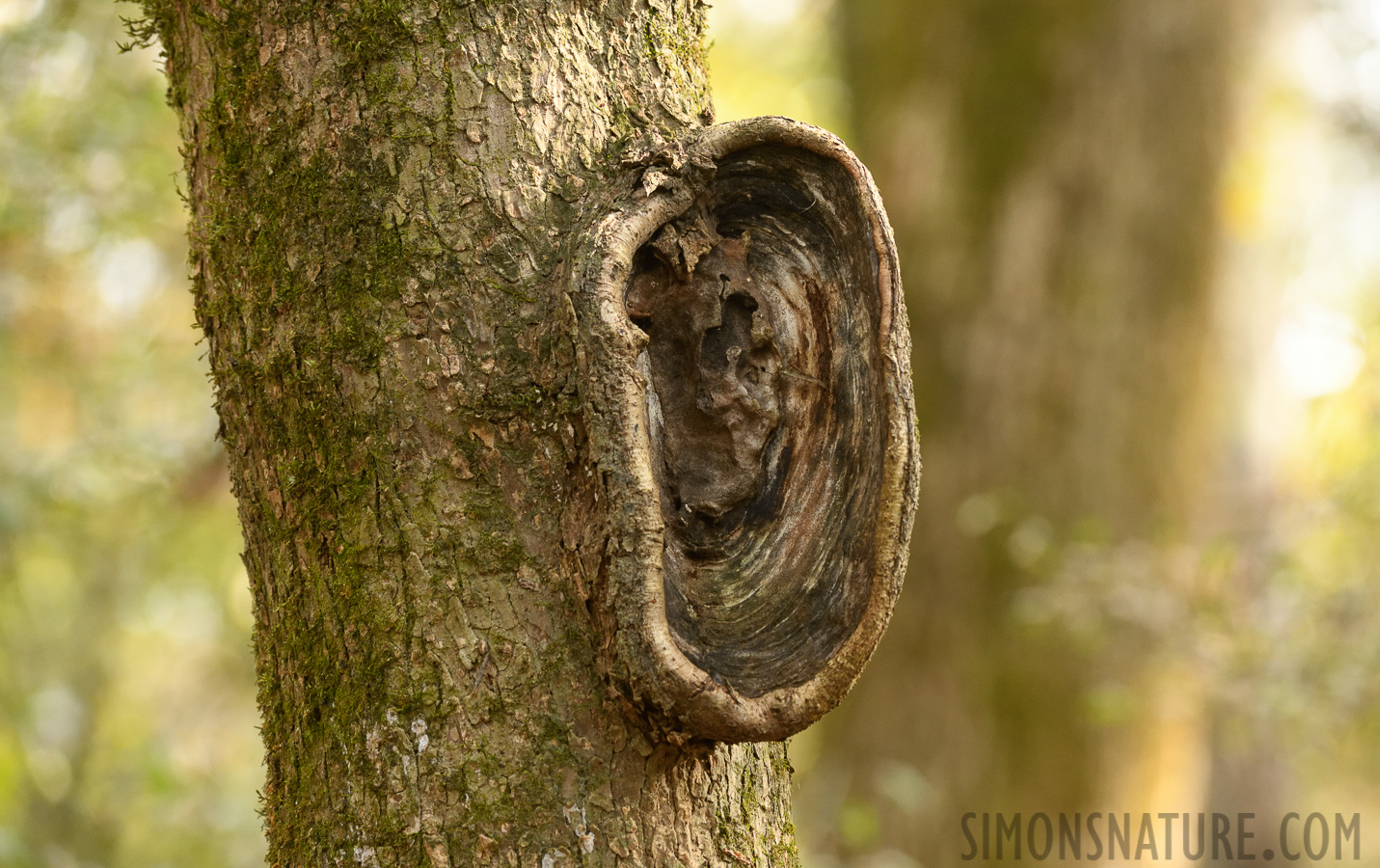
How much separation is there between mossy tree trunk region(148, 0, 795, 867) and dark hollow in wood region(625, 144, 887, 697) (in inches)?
4.7

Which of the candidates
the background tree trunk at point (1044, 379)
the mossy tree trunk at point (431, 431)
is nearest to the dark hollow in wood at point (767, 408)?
the mossy tree trunk at point (431, 431)

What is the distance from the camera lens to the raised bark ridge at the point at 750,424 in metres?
1.04

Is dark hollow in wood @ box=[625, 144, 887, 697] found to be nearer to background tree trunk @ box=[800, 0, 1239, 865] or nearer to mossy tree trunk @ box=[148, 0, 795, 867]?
mossy tree trunk @ box=[148, 0, 795, 867]

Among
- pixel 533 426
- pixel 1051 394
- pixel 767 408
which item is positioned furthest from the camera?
pixel 1051 394

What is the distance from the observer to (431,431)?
3.62ft

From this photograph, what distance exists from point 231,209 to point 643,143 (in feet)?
1.63

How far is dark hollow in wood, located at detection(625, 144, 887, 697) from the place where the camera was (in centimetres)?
110

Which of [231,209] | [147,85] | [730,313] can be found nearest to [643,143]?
[730,313]

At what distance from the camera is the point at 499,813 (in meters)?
1.05

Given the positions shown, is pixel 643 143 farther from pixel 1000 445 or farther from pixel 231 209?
pixel 1000 445

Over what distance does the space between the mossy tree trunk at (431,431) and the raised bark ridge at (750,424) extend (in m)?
0.06

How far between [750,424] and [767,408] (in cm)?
3

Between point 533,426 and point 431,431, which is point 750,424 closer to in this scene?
point 533,426

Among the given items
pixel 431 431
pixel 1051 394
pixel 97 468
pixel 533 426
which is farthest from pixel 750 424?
pixel 97 468
